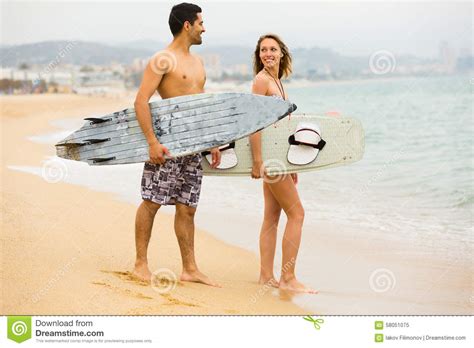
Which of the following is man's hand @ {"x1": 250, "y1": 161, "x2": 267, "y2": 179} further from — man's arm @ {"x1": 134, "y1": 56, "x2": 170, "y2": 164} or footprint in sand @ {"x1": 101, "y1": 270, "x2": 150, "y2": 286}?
footprint in sand @ {"x1": 101, "y1": 270, "x2": 150, "y2": 286}

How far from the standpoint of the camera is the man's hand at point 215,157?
14.6 feet

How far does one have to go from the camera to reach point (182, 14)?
4133 millimetres

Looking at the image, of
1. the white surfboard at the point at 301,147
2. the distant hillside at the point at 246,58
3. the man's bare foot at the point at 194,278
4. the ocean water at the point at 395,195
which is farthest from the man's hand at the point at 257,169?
the distant hillside at the point at 246,58

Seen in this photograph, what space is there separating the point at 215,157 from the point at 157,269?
0.81 meters

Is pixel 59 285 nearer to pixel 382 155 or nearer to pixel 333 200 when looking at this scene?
pixel 333 200

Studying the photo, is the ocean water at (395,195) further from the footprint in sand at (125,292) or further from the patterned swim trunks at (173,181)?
the footprint in sand at (125,292)

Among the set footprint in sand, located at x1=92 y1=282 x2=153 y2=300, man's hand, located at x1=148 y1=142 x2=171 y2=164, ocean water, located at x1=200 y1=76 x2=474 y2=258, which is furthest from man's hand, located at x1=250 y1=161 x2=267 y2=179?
ocean water, located at x1=200 y1=76 x2=474 y2=258

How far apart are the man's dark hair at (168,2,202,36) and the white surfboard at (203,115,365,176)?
837 mm

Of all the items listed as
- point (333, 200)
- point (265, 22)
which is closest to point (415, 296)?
point (333, 200)

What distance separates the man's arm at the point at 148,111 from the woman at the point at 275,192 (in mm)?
569

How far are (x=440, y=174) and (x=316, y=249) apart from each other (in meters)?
4.99

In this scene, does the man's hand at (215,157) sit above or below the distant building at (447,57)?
below

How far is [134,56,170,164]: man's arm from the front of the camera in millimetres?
4008

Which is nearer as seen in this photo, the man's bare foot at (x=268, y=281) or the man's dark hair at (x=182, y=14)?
the man's dark hair at (x=182, y=14)
